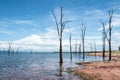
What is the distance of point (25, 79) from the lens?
30141mm

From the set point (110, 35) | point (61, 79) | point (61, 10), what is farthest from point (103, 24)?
point (61, 79)

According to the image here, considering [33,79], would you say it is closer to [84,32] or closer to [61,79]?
[61,79]

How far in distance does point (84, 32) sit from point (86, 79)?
64.2 m

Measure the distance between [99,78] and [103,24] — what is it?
50696mm

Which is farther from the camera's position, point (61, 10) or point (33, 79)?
point (61, 10)

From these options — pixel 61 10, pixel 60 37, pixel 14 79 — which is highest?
pixel 61 10

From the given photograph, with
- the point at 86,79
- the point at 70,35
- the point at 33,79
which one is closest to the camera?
the point at 86,79

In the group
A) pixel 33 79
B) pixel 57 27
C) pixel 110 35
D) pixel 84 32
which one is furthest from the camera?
pixel 84 32

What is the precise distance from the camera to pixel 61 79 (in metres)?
29.4

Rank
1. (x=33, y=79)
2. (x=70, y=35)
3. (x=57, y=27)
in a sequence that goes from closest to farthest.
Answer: (x=33, y=79)
(x=57, y=27)
(x=70, y=35)

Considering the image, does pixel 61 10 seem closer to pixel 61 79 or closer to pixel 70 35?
pixel 61 79

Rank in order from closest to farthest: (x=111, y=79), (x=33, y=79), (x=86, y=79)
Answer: (x=111, y=79) < (x=86, y=79) < (x=33, y=79)

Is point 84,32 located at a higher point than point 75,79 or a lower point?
higher

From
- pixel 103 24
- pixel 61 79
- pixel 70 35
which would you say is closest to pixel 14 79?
pixel 61 79
